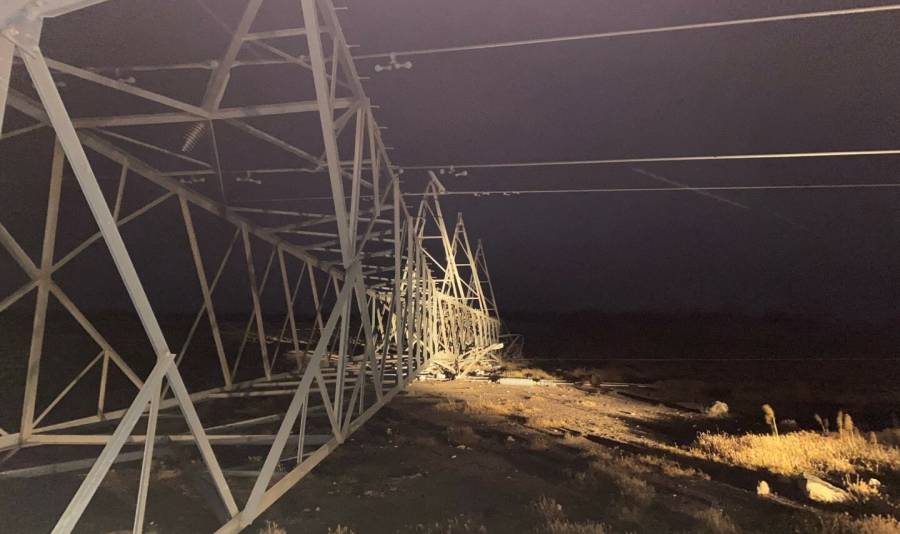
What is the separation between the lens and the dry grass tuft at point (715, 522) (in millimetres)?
5514

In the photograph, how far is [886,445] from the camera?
1041cm

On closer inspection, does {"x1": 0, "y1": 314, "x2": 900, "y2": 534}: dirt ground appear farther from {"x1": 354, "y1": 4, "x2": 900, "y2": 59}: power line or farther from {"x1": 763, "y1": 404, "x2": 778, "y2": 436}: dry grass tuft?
{"x1": 354, "y1": 4, "x2": 900, "y2": 59}: power line

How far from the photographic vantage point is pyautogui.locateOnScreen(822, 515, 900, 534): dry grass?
5.60 metres

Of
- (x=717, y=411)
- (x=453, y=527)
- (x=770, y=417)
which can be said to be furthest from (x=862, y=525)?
(x=717, y=411)

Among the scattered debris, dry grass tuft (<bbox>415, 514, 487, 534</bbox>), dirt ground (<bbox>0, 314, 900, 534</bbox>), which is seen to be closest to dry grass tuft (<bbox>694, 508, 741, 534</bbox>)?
dirt ground (<bbox>0, 314, 900, 534</bbox>)

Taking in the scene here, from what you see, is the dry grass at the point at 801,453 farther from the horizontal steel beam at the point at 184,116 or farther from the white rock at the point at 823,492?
the horizontal steel beam at the point at 184,116

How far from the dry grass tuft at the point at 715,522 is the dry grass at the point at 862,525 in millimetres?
1005

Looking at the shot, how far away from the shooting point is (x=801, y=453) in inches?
366

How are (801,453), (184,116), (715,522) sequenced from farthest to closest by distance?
(801,453), (184,116), (715,522)

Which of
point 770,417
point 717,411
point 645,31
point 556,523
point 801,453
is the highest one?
point 645,31

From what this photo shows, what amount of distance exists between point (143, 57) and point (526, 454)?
25.9ft

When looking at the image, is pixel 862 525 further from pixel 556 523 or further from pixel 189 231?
pixel 189 231

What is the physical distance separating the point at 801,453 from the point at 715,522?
201 inches

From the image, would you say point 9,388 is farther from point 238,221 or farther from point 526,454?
point 526,454
